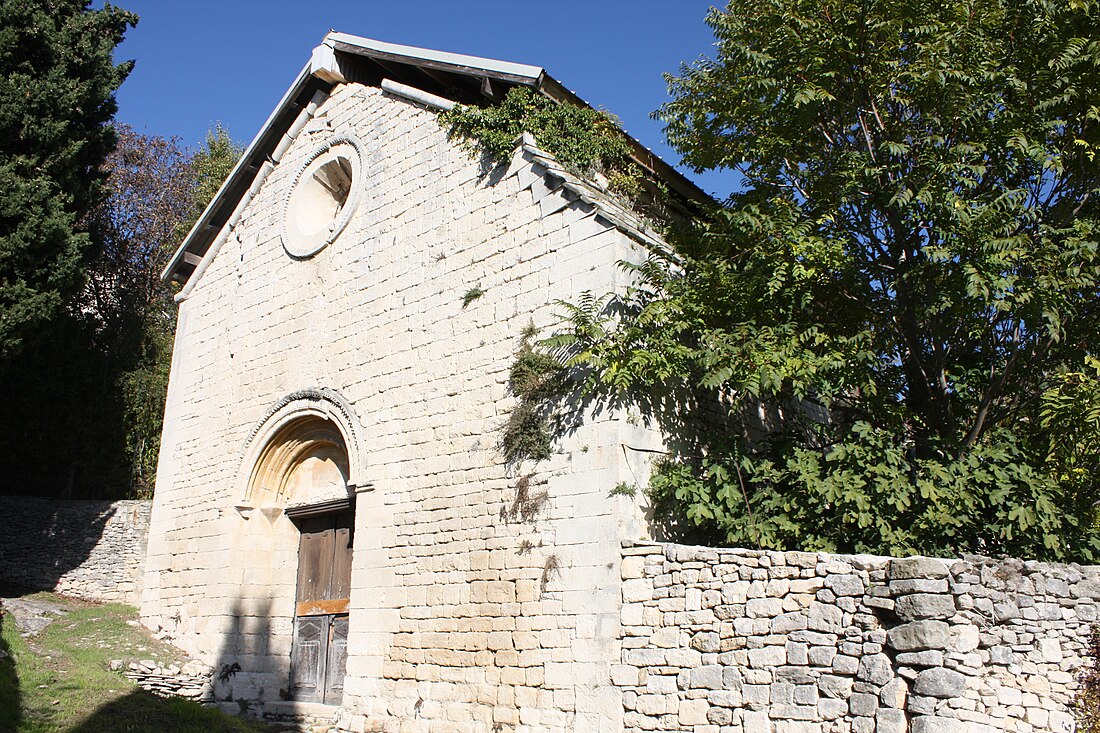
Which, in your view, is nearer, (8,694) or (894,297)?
(8,694)

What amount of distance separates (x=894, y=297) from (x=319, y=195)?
25.9 ft

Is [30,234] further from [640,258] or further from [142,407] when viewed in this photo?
[640,258]

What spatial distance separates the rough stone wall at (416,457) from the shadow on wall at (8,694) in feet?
8.01

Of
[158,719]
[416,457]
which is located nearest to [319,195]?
[416,457]

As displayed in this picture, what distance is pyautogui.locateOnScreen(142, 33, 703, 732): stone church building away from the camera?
26.6 feet

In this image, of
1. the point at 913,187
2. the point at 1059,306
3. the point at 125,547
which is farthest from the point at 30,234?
the point at 1059,306

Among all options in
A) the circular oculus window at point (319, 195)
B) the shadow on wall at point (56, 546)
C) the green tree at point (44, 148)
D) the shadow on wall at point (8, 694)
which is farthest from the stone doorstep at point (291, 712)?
the circular oculus window at point (319, 195)

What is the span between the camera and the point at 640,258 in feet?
29.1

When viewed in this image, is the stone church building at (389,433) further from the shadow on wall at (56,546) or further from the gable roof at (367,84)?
the shadow on wall at (56,546)

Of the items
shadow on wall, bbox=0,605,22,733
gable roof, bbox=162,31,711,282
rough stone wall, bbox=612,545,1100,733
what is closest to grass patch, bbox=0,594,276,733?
shadow on wall, bbox=0,605,22,733

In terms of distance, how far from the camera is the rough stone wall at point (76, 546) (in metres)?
Result: 14.6

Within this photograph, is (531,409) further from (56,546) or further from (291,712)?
(56,546)

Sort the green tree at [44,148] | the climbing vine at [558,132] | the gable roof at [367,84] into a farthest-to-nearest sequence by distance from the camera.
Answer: the green tree at [44,148], the gable roof at [367,84], the climbing vine at [558,132]

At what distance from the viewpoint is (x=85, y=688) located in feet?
30.2
